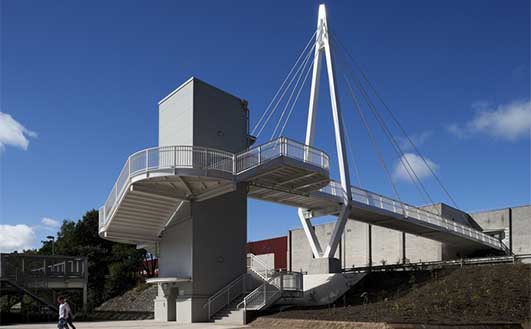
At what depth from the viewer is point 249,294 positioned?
77.0 ft

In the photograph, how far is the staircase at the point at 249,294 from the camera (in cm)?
2289

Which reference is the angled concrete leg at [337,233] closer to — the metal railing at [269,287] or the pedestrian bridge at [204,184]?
the pedestrian bridge at [204,184]

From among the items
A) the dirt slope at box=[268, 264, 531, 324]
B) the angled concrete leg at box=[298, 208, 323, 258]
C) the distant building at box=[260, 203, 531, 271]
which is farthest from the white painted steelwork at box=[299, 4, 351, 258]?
the distant building at box=[260, 203, 531, 271]

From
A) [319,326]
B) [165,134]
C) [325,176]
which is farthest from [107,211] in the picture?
[319,326]

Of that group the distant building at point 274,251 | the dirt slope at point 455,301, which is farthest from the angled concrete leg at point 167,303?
the distant building at point 274,251

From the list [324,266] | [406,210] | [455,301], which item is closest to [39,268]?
[324,266]

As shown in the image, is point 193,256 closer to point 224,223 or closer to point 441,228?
point 224,223

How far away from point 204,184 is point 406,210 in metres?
16.7

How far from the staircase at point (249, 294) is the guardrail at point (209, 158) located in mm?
5663

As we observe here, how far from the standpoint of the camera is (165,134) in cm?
2748

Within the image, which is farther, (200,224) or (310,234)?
(310,234)

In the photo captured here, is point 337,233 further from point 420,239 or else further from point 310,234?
point 420,239

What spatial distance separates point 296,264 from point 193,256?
29.2 m

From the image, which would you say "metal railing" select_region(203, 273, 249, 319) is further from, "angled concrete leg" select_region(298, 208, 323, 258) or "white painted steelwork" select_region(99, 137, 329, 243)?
"angled concrete leg" select_region(298, 208, 323, 258)
